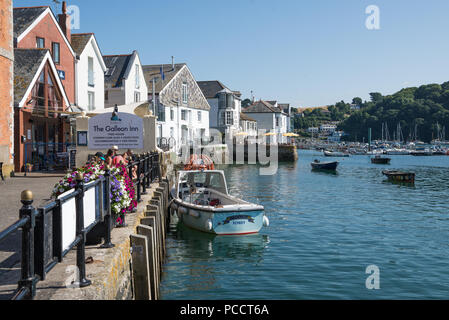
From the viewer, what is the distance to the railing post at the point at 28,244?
13.4 feet

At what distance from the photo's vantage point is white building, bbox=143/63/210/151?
56.2 metres

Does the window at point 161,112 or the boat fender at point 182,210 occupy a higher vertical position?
the window at point 161,112

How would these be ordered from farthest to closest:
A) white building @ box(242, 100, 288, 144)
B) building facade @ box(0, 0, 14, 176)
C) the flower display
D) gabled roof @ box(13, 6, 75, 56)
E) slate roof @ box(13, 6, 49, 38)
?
white building @ box(242, 100, 288, 144)
slate roof @ box(13, 6, 49, 38)
gabled roof @ box(13, 6, 75, 56)
building facade @ box(0, 0, 14, 176)
the flower display

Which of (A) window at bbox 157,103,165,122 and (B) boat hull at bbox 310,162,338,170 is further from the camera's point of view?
(B) boat hull at bbox 310,162,338,170

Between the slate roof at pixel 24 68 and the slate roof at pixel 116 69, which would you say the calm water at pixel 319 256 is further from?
the slate roof at pixel 116 69

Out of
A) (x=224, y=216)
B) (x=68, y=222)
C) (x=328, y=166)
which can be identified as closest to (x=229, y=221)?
(x=224, y=216)

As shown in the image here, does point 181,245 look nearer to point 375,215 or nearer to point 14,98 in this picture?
point 375,215

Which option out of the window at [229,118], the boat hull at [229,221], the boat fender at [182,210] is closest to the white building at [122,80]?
the window at [229,118]

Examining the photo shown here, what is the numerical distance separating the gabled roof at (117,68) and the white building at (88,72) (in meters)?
4.31

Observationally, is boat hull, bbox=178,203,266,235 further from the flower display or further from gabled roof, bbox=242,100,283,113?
gabled roof, bbox=242,100,283,113

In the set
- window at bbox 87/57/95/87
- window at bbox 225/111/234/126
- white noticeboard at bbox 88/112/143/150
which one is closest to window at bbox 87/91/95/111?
window at bbox 87/57/95/87

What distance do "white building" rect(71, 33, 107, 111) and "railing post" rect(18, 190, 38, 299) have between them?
1421 inches
